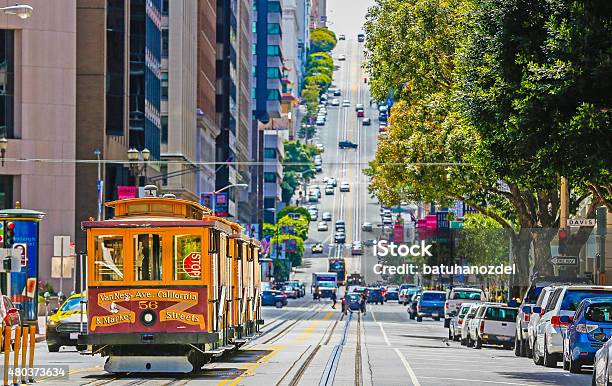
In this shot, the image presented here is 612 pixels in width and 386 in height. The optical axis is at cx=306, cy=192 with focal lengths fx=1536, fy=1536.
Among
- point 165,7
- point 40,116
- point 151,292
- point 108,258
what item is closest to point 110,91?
point 40,116

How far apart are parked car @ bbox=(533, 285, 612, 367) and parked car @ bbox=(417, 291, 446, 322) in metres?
47.7

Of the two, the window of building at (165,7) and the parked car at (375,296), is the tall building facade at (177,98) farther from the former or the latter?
the parked car at (375,296)

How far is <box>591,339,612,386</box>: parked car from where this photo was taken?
21414mm

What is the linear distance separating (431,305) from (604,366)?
63325mm

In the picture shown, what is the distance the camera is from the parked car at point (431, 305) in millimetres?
→ 84125

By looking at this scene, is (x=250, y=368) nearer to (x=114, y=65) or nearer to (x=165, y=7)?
(x=114, y=65)

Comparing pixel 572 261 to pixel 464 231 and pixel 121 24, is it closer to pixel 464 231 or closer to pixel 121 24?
pixel 121 24

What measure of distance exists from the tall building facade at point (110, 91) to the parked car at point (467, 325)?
26.0 metres

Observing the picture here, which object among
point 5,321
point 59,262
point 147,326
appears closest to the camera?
point 147,326

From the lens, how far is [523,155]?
32.4 metres

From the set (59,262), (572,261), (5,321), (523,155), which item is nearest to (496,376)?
(523,155)

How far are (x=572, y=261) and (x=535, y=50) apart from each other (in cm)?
2005

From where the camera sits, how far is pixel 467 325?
5050 cm

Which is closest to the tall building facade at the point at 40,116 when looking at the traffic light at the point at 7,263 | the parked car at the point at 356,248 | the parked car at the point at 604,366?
the traffic light at the point at 7,263
